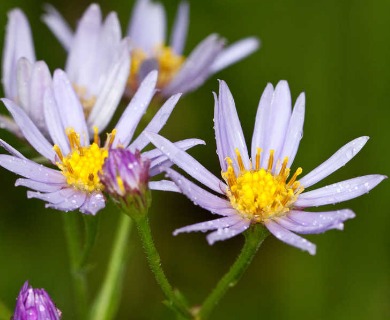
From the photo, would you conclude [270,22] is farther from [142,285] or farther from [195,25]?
[142,285]

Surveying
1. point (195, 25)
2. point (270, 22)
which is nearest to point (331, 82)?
point (270, 22)

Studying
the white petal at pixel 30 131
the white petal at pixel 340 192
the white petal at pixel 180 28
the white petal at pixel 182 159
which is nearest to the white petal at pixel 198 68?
the white petal at pixel 180 28

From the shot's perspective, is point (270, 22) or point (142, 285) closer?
point (142, 285)

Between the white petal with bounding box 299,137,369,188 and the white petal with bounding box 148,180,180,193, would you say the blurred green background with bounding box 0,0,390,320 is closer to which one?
the white petal with bounding box 299,137,369,188

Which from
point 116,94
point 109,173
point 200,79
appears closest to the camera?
point 109,173

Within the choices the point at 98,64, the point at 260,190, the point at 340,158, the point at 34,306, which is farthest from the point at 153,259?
the point at 98,64

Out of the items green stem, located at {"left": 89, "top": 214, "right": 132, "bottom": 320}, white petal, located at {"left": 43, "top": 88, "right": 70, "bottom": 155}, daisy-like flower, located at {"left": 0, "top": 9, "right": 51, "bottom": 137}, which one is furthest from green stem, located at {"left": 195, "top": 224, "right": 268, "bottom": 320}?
daisy-like flower, located at {"left": 0, "top": 9, "right": 51, "bottom": 137}

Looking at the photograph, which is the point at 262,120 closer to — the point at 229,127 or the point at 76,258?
the point at 229,127
